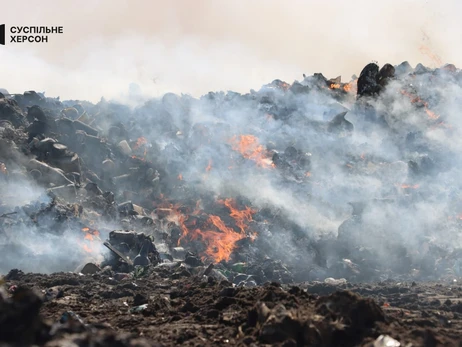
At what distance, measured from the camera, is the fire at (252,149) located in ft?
99.3

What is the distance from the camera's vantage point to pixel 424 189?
2564 centimetres

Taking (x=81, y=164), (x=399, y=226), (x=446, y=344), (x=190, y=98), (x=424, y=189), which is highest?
(x=190, y=98)

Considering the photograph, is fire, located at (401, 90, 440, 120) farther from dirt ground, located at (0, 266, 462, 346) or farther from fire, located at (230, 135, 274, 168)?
dirt ground, located at (0, 266, 462, 346)

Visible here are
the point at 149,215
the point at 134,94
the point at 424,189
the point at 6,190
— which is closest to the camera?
the point at 6,190

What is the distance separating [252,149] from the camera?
1261 inches

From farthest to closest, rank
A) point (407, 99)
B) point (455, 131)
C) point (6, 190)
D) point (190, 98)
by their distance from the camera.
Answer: point (190, 98) → point (407, 99) → point (455, 131) → point (6, 190)

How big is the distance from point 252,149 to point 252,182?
4.25 meters

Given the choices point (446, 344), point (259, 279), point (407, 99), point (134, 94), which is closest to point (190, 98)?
point (134, 94)

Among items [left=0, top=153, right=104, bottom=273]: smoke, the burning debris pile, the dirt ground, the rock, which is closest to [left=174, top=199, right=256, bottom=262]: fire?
the burning debris pile

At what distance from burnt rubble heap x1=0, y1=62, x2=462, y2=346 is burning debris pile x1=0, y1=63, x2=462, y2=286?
86 mm

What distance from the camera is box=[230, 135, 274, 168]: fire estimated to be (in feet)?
99.3

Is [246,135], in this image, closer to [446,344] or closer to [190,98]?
[190,98]

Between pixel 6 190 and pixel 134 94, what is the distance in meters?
21.7

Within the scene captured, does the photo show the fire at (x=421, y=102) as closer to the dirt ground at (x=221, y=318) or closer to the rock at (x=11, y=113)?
the dirt ground at (x=221, y=318)
